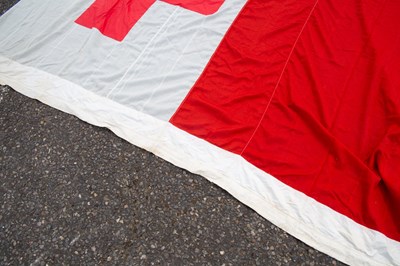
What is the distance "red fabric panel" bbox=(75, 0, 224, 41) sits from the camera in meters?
1.87

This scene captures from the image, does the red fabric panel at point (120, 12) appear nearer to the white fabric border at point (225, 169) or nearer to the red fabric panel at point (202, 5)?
the red fabric panel at point (202, 5)

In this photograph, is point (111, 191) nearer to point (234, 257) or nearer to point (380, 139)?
point (234, 257)

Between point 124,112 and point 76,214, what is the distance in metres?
0.53

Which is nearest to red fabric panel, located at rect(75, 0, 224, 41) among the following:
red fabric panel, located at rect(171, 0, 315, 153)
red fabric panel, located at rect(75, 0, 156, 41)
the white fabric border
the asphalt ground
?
red fabric panel, located at rect(75, 0, 156, 41)

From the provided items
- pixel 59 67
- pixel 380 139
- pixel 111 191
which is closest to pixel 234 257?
pixel 111 191

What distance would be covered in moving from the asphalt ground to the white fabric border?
4 centimetres

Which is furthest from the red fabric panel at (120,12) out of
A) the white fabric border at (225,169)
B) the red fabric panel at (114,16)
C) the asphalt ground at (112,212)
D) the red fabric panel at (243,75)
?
the asphalt ground at (112,212)

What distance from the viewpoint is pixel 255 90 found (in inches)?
62.0

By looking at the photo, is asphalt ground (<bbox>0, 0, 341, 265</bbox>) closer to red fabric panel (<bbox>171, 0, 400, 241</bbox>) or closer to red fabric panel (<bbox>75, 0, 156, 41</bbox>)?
red fabric panel (<bbox>171, 0, 400, 241</bbox>)

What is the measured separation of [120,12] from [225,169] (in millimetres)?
1214

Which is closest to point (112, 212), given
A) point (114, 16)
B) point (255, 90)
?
point (255, 90)

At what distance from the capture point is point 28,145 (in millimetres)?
1577

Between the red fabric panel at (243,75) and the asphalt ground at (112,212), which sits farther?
the red fabric panel at (243,75)

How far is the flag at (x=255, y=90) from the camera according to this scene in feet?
4.19
